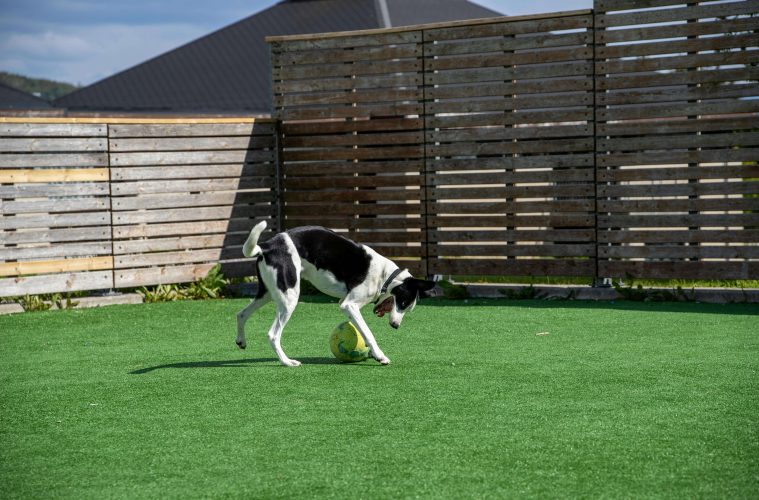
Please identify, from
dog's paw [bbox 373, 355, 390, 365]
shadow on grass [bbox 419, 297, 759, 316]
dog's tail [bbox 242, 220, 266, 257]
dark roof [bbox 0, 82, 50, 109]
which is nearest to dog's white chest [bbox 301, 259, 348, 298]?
dog's tail [bbox 242, 220, 266, 257]

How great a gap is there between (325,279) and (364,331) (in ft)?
1.85

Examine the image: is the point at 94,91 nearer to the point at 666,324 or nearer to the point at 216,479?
the point at 666,324

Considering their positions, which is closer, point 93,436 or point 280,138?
point 93,436

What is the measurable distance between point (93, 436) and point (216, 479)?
3.65 ft

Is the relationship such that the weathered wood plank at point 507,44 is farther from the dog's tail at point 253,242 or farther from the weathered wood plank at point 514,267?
the dog's tail at point 253,242

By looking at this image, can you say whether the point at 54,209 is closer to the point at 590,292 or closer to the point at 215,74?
the point at 590,292

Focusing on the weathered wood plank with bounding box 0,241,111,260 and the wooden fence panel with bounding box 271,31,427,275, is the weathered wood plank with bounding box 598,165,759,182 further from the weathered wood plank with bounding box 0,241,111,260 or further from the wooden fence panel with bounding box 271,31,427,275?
the weathered wood plank with bounding box 0,241,111,260

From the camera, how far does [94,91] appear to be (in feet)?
114

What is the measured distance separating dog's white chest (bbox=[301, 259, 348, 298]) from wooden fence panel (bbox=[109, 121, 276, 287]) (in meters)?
4.47

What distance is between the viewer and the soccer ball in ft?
22.1

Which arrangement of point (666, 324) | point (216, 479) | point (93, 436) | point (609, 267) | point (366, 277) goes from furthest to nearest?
point (609, 267)
point (666, 324)
point (366, 277)
point (93, 436)
point (216, 479)

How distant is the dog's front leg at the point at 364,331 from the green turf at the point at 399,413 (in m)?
0.07

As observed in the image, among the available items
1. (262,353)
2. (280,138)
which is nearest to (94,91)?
Answer: (280,138)

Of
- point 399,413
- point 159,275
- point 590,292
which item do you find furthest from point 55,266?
point 399,413
